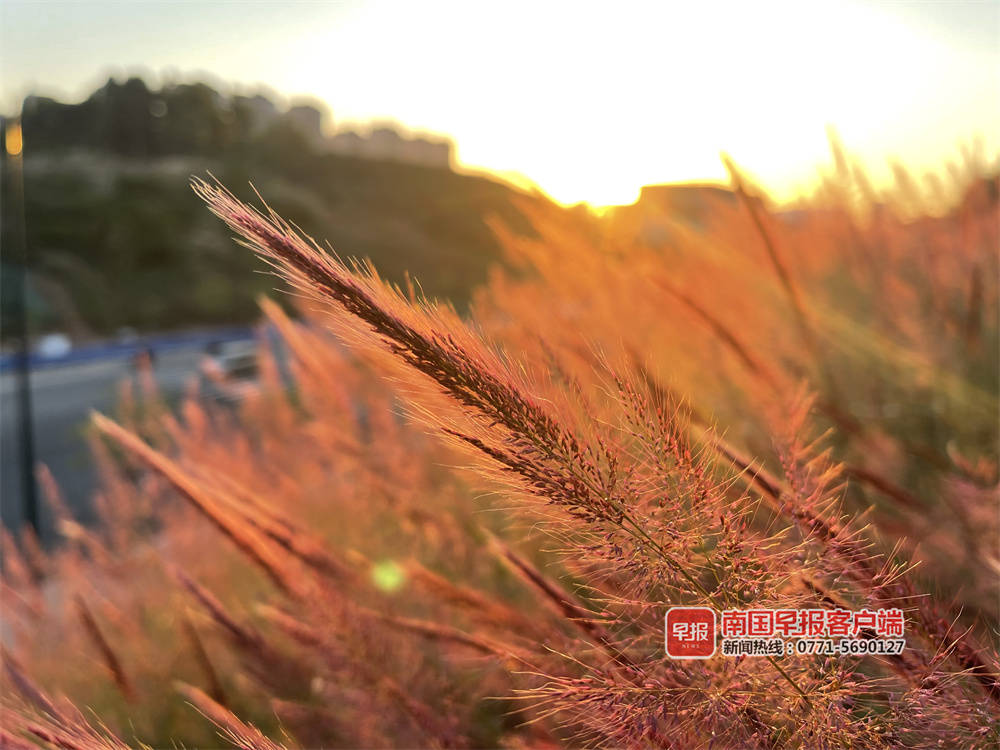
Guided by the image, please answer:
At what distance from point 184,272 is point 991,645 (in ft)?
70.6

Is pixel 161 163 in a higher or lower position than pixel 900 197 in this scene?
higher

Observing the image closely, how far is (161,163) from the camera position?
16.2m

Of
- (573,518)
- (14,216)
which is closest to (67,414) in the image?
(14,216)

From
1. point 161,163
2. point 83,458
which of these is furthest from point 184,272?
point 83,458

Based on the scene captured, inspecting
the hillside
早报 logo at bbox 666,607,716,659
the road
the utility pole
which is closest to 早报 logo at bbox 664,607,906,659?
早报 logo at bbox 666,607,716,659

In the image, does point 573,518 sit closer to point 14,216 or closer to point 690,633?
point 690,633

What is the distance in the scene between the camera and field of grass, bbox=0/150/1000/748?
49 centimetres

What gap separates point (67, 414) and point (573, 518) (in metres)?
11.2

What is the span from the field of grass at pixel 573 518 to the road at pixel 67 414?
2.31 meters

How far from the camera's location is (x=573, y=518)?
0.48 metres

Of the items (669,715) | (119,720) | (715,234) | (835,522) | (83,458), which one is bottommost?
(83,458)

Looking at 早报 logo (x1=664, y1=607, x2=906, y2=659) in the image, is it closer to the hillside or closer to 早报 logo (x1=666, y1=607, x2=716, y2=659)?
早报 logo (x1=666, y1=607, x2=716, y2=659)

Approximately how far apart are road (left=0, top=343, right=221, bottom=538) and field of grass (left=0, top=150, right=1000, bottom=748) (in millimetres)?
2310

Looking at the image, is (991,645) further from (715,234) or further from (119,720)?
(715,234)
